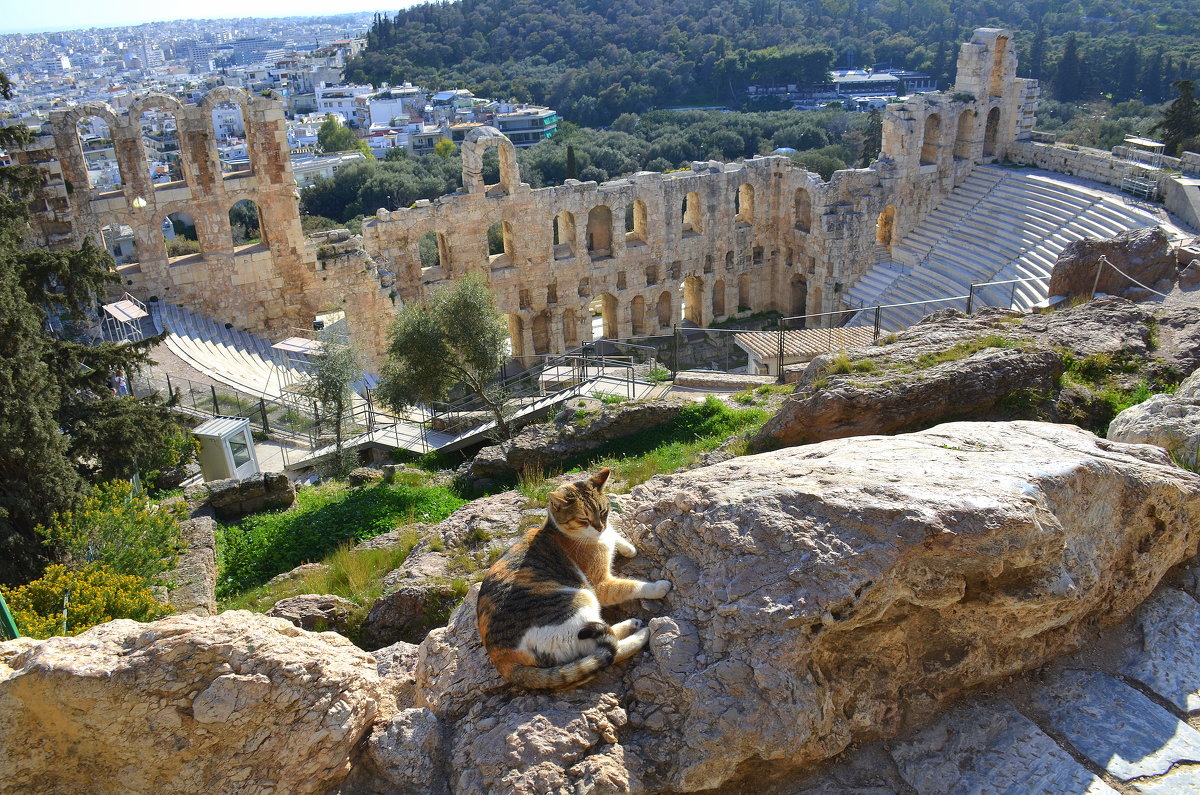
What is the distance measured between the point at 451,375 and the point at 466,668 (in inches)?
418

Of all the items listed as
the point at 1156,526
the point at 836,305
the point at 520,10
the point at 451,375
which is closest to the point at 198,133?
the point at 451,375

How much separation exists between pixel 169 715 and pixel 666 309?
81.3 feet

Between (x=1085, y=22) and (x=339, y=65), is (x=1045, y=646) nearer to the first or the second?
A: (x=1085, y=22)

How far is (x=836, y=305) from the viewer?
27.2 meters

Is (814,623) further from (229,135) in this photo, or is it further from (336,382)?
(229,135)

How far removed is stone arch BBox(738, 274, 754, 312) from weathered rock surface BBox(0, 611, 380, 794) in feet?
85.7

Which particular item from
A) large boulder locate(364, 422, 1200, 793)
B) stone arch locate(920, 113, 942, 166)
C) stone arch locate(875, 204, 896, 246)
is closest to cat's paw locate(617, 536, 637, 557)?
large boulder locate(364, 422, 1200, 793)

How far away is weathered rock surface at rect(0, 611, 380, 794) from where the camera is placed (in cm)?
409

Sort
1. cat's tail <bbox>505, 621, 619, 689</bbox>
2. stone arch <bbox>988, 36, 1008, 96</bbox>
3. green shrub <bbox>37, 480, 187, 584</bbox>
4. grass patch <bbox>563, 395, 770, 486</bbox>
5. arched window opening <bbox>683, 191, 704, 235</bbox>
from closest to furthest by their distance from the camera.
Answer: cat's tail <bbox>505, 621, 619, 689</bbox> < green shrub <bbox>37, 480, 187, 584</bbox> < grass patch <bbox>563, 395, 770, 486</bbox> < stone arch <bbox>988, 36, 1008, 96</bbox> < arched window opening <bbox>683, 191, 704, 235</bbox>

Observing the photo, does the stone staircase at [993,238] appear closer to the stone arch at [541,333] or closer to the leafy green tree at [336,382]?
the stone arch at [541,333]

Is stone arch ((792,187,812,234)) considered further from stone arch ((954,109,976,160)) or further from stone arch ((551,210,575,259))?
stone arch ((551,210,575,259))

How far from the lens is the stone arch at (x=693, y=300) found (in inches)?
1118

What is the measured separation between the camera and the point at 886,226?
2788 cm

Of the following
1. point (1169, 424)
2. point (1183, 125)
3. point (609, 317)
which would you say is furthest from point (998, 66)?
point (1169, 424)
